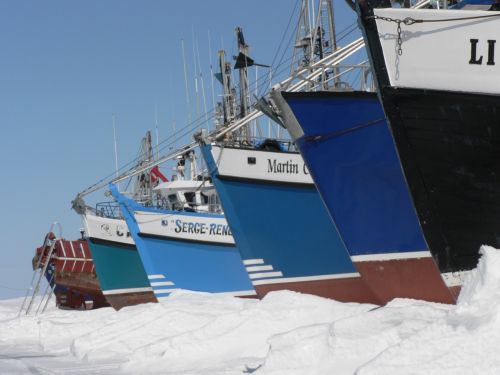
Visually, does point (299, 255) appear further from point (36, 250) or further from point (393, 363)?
point (36, 250)

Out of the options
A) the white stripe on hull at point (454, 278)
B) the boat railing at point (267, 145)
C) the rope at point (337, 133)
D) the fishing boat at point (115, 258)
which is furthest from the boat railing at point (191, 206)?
the white stripe on hull at point (454, 278)

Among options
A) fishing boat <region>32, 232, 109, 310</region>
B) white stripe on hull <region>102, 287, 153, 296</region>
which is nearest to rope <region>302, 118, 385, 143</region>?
white stripe on hull <region>102, 287, 153, 296</region>

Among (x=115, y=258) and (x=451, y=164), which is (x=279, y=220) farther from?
(x=115, y=258)

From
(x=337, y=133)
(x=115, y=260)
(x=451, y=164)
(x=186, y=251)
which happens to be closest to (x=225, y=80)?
(x=115, y=260)

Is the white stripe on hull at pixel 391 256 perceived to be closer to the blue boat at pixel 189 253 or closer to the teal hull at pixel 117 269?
the blue boat at pixel 189 253

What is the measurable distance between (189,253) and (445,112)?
35.1 ft

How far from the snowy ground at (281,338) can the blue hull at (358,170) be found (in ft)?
2.94

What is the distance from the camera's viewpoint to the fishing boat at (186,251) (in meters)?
17.9

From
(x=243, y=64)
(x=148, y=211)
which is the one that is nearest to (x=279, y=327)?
(x=148, y=211)

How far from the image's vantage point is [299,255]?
44.5 ft

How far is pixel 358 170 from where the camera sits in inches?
415

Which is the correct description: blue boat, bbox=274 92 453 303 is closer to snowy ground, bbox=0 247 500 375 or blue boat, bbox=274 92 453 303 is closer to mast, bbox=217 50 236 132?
snowy ground, bbox=0 247 500 375

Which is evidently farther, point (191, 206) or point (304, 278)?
point (191, 206)

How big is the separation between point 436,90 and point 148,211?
11.7 metres
